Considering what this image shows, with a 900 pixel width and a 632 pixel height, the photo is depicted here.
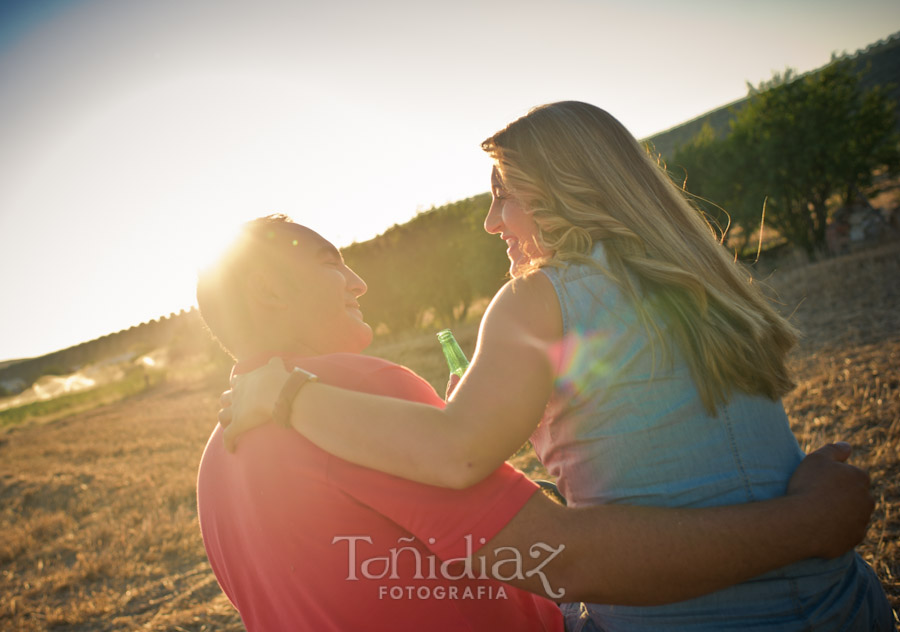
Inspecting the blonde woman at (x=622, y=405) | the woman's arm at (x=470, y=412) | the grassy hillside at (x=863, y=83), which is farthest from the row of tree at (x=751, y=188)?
the grassy hillside at (x=863, y=83)

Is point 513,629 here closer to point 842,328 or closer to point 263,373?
point 263,373

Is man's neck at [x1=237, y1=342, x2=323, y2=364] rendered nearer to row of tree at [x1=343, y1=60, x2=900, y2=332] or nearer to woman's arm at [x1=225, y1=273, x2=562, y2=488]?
woman's arm at [x1=225, y1=273, x2=562, y2=488]

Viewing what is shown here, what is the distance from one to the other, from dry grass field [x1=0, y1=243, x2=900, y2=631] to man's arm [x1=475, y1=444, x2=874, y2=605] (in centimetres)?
198

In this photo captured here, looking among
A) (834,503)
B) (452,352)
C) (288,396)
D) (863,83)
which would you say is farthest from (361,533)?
(863,83)

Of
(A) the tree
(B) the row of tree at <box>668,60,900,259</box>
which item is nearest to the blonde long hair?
(B) the row of tree at <box>668,60,900,259</box>

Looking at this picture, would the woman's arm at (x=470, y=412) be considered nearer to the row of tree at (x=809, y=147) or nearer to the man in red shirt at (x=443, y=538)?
the man in red shirt at (x=443, y=538)

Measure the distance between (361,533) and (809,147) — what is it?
2146cm

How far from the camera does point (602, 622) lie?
148cm

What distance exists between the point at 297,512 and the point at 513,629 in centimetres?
67

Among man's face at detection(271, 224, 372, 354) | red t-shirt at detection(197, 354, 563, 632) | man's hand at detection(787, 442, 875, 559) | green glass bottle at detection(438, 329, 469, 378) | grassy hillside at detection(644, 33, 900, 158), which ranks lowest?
man's hand at detection(787, 442, 875, 559)

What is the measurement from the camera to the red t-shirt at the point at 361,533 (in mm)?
1257

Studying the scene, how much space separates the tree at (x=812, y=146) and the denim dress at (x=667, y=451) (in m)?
19.8

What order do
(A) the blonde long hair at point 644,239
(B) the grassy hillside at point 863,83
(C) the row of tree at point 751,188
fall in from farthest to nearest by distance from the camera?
1. (B) the grassy hillside at point 863,83
2. (C) the row of tree at point 751,188
3. (A) the blonde long hair at point 644,239

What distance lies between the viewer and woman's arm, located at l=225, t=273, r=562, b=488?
1.18 m
